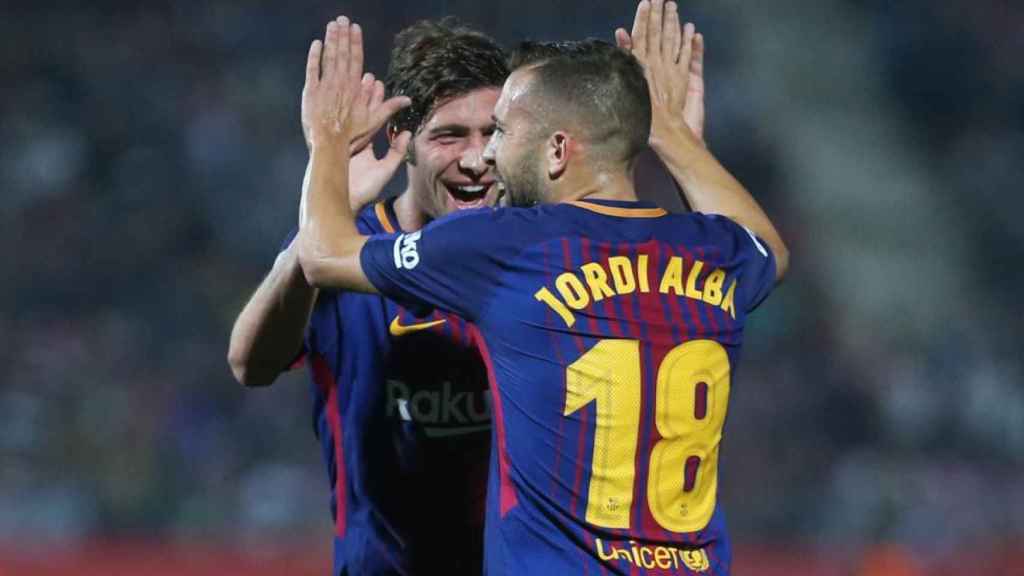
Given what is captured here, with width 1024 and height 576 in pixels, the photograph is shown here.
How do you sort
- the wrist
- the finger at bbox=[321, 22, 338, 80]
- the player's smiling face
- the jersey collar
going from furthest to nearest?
the player's smiling face
the finger at bbox=[321, 22, 338, 80]
the wrist
the jersey collar

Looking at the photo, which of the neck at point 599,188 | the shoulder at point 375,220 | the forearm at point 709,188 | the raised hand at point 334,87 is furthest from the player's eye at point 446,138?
the neck at point 599,188

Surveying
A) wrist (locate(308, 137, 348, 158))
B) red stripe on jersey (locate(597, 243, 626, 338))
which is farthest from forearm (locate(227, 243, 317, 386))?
red stripe on jersey (locate(597, 243, 626, 338))

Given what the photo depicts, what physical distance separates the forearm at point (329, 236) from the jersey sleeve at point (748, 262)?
2.51 ft

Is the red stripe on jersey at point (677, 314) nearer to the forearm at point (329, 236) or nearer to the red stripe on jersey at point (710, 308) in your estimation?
the red stripe on jersey at point (710, 308)

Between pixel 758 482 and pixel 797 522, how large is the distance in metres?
0.36

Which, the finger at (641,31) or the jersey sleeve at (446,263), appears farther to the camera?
the finger at (641,31)

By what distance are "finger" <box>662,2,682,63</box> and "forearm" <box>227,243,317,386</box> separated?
1.11m

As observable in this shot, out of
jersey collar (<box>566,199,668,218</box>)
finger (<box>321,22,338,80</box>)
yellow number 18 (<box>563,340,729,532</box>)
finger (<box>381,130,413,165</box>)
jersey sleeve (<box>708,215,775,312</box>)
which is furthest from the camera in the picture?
finger (<box>381,130,413,165</box>)

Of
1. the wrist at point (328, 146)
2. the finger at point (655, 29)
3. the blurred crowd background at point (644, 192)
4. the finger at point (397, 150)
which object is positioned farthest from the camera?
the blurred crowd background at point (644, 192)

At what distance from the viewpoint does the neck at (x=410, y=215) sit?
12.5 ft

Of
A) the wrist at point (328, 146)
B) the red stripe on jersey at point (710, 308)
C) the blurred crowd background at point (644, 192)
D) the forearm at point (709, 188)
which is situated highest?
the wrist at point (328, 146)

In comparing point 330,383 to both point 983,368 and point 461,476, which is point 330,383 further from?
point 983,368

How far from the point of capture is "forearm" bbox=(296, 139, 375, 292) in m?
3.08

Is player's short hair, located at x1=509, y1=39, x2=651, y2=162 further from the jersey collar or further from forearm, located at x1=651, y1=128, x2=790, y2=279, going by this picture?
forearm, located at x1=651, y1=128, x2=790, y2=279
